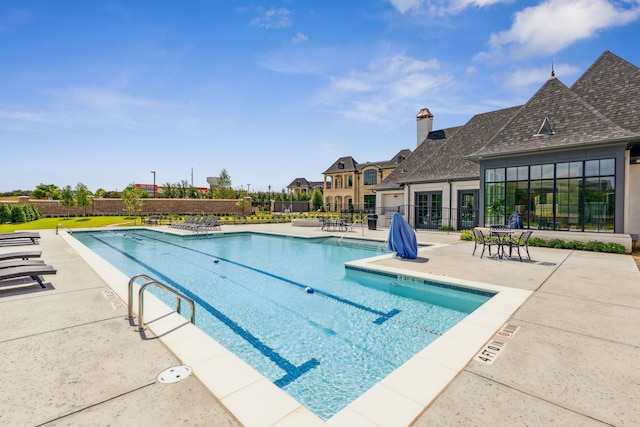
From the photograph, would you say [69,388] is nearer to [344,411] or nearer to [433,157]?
[344,411]

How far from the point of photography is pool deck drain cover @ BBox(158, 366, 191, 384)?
299 centimetres

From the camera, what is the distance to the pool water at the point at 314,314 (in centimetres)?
413

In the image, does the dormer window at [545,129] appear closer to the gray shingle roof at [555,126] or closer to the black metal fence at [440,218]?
the gray shingle roof at [555,126]

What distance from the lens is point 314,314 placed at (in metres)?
6.26

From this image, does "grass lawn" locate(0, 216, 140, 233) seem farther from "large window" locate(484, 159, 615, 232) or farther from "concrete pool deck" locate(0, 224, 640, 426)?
"large window" locate(484, 159, 615, 232)

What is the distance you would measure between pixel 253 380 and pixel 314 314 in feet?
10.8

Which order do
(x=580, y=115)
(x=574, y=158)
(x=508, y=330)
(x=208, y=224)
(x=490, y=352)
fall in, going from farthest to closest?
(x=208, y=224) → (x=580, y=115) → (x=574, y=158) → (x=508, y=330) → (x=490, y=352)

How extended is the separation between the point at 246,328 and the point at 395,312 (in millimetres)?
3054

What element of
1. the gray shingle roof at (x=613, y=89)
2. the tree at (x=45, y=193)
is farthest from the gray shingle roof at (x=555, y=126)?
the tree at (x=45, y=193)

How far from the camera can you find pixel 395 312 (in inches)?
245

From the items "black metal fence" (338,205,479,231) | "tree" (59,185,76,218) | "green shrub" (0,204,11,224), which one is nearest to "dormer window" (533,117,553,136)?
"black metal fence" (338,205,479,231)

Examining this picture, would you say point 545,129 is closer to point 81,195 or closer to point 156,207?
→ point 81,195

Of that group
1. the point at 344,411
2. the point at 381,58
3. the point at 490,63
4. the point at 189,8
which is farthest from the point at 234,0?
the point at 344,411

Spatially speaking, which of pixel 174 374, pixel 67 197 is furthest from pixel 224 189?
pixel 174 374
